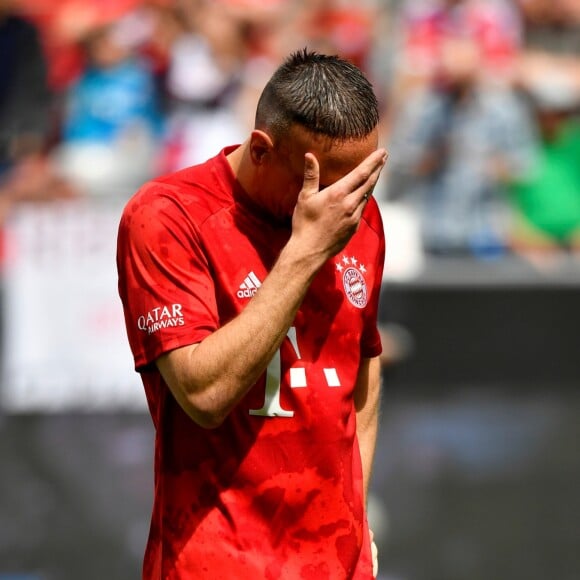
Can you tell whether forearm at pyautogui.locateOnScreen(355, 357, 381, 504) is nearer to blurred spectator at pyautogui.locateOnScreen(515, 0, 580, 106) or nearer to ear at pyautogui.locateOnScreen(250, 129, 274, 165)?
ear at pyautogui.locateOnScreen(250, 129, 274, 165)

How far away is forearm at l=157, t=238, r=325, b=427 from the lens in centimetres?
241

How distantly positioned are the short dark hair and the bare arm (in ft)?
0.24

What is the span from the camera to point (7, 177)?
8.89 metres

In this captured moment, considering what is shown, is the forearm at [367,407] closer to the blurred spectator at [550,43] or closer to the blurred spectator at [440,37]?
the blurred spectator at [440,37]

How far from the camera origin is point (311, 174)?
2.44m

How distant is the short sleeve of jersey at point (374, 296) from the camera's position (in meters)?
2.89

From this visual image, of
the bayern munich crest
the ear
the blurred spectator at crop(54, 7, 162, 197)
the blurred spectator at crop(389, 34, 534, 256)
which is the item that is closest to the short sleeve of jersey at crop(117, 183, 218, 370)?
the ear

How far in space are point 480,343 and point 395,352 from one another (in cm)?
77

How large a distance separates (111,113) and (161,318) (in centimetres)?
703

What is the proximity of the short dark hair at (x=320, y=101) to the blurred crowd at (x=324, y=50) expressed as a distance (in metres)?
6.51

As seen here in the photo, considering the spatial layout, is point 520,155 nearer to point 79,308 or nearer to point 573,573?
point 79,308

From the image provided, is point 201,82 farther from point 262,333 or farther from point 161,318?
point 262,333

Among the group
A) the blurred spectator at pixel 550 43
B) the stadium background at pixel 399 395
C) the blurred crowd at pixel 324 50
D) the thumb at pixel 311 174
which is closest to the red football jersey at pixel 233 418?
the thumb at pixel 311 174

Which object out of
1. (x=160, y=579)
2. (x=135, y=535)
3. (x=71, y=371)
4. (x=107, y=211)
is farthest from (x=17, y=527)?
(x=160, y=579)
